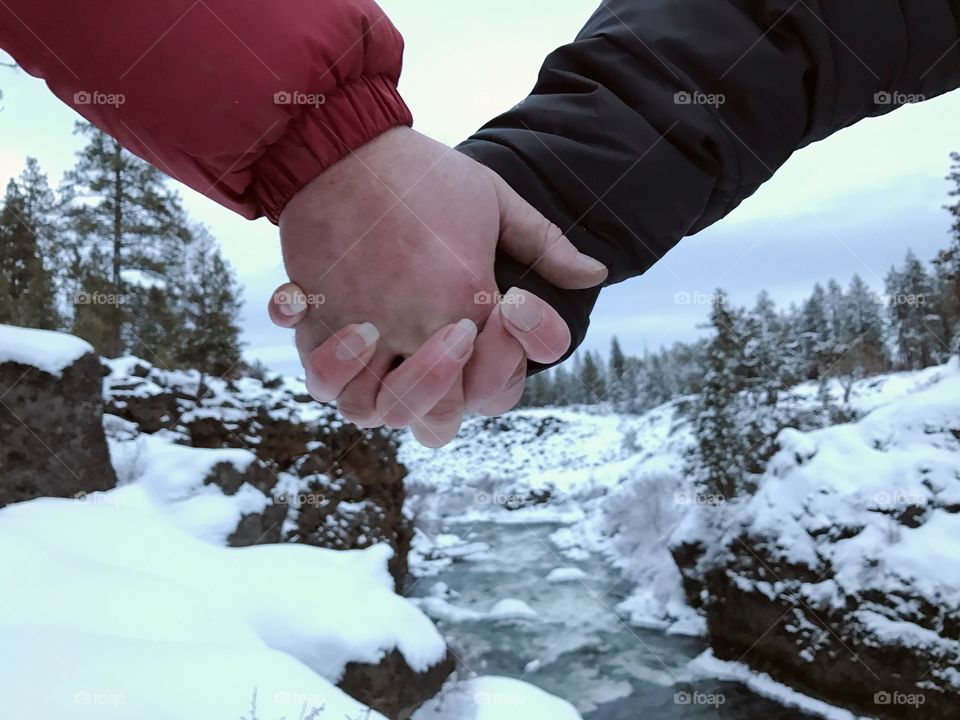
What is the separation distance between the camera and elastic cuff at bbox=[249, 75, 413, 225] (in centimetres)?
98

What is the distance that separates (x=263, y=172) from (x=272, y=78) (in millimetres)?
201

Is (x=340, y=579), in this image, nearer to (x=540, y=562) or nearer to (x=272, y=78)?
(x=272, y=78)

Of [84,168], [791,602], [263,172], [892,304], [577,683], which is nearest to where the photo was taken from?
[263,172]

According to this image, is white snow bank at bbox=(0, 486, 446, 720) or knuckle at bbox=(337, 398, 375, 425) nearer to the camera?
knuckle at bbox=(337, 398, 375, 425)

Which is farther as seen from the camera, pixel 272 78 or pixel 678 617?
pixel 678 617

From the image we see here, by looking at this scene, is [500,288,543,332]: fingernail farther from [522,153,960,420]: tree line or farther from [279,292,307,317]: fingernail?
[522,153,960,420]: tree line

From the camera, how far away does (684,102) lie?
1.17 meters

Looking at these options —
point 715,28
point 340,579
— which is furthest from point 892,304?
point 715,28

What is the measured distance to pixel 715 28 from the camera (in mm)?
1135

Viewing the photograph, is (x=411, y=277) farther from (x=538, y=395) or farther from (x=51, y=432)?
(x=538, y=395)

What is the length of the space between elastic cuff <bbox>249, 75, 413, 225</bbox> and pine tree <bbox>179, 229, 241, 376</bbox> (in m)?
12.9

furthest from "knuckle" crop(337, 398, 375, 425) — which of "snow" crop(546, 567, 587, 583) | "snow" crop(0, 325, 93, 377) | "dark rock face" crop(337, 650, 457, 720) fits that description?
"snow" crop(546, 567, 587, 583)

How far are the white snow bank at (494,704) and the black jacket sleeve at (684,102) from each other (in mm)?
5298

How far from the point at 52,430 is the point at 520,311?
629 centimetres
